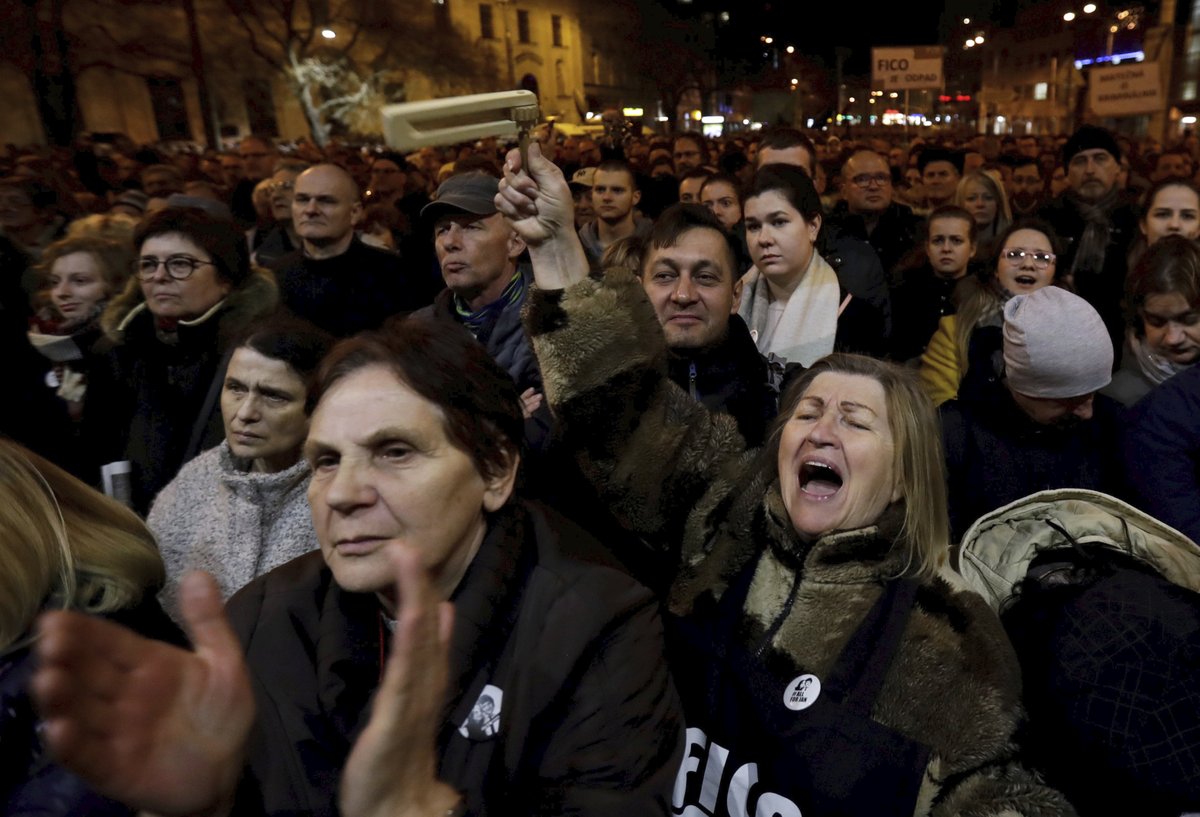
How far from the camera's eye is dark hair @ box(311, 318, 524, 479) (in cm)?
152

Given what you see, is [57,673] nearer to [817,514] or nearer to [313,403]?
[313,403]

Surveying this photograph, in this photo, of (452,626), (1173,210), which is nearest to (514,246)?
(452,626)

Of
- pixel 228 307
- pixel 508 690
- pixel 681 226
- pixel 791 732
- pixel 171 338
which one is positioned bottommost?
pixel 791 732

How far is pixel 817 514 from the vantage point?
5.94 ft

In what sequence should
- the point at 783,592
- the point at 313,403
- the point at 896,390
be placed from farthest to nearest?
the point at 896,390 → the point at 783,592 → the point at 313,403

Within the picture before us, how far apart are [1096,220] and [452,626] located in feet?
19.0

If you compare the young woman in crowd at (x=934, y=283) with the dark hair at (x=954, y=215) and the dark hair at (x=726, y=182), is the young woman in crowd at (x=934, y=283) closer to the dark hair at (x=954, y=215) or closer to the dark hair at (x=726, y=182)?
the dark hair at (x=954, y=215)

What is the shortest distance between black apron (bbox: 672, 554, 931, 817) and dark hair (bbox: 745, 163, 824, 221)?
1.99 meters

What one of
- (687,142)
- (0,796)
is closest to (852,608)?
(0,796)

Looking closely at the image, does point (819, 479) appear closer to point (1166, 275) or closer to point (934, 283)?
point (1166, 275)

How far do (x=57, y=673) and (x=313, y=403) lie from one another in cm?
85

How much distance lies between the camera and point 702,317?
8.33 ft

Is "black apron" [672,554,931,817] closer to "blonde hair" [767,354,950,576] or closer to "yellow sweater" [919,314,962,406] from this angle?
"blonde hair" [767,354,950,576]

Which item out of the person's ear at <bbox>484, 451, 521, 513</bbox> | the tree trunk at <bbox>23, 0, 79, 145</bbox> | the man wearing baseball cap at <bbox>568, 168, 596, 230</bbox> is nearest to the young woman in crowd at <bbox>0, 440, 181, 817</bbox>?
the person's ear at <bbox>484, 451, 521, 513</bbox>
